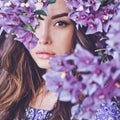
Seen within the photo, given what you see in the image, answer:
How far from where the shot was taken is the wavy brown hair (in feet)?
5.02

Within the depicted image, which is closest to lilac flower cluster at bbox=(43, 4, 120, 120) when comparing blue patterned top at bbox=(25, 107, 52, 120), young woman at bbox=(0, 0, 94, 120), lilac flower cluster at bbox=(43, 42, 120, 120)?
lilac flower cluster at bbox=(43, 42, 120, 120)

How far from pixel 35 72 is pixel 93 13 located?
1.28 ft

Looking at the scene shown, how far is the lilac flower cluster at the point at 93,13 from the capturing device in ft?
4.17

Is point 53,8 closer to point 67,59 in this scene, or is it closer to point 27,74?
point 27,74

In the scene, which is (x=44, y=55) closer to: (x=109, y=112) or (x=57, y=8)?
(x=57, y=8)

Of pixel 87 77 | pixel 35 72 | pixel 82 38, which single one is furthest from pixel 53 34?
pixel 87 77

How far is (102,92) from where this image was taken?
2.97ft

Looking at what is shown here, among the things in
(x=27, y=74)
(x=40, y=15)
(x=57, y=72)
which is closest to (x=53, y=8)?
(x=40, y=15)

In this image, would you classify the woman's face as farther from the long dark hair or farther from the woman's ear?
→ the long dark hair

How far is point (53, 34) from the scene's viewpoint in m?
1.39

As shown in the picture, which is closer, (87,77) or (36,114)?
(87,77)

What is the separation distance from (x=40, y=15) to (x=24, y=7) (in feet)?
0.23

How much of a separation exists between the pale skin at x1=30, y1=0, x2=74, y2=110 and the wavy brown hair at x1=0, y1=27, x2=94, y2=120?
12 cm

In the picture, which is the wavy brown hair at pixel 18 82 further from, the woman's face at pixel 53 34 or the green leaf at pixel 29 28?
the green leaf at pixel 29 28
